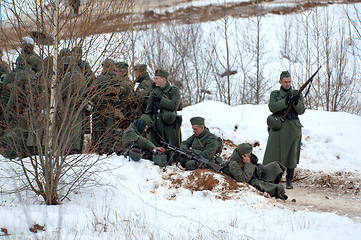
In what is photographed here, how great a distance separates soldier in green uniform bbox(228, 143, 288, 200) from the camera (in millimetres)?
5593

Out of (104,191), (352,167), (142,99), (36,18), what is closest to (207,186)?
(104,191)

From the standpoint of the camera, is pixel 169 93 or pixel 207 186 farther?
pixel 169 93

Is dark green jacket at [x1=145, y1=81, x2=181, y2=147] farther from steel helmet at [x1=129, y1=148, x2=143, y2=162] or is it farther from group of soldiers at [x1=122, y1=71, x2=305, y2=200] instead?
steel helmet at [x1=129, y1=148, x2=143, y2=162]

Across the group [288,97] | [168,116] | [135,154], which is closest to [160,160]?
[135,154]

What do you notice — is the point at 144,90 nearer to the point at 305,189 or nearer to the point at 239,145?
the point at 239,145

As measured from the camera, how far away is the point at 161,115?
285 inches

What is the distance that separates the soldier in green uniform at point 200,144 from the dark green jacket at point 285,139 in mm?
1014

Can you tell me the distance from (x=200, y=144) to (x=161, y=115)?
A: 3.42 feet

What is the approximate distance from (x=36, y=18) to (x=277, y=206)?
3612 millimetres

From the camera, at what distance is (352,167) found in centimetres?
771

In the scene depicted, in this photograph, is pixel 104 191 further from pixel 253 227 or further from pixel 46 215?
pixel 253 227

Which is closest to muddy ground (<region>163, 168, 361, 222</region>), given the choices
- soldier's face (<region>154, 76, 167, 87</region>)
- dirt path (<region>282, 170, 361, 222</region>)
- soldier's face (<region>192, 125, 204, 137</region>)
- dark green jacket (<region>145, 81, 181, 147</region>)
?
dirt path (<region>282, 170, 361, 222</region>)

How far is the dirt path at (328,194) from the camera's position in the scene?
16.7 feet

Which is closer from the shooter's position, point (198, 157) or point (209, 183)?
point (209, 183)
